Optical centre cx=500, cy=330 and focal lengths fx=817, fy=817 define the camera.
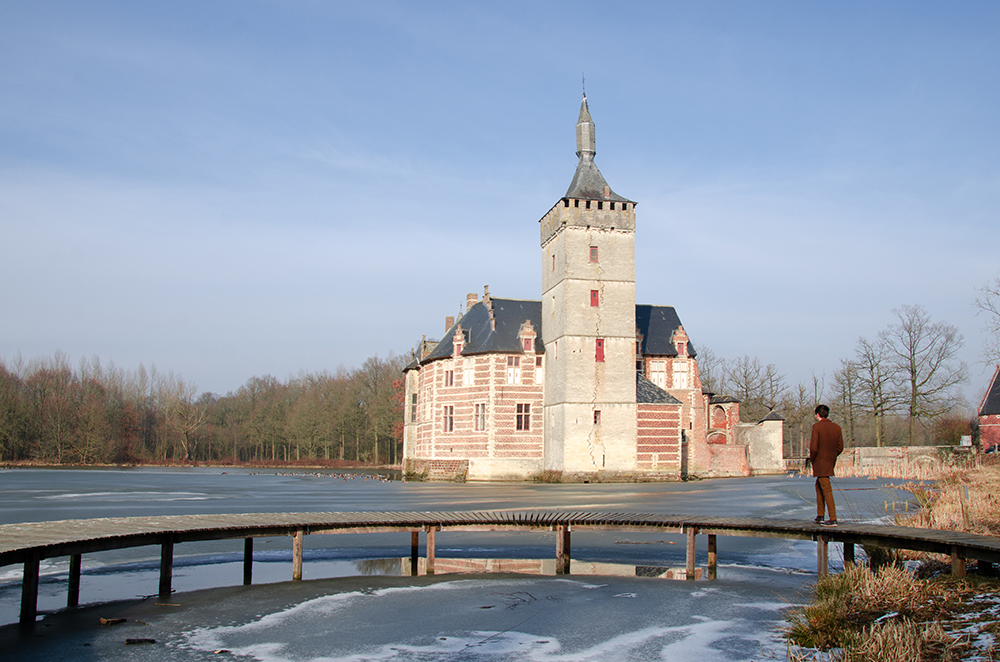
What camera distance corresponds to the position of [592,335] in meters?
40.7

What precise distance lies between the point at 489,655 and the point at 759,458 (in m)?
46.7

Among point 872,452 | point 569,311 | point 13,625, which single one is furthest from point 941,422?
point 13,625

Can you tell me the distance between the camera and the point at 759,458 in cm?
5131

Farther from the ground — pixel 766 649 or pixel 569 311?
pixel 569 311

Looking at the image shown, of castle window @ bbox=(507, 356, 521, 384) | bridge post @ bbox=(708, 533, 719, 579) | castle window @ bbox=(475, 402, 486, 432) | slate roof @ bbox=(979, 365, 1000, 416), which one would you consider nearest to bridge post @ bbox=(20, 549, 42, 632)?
bridge post @ bbox=(708, 533, 719, 579)

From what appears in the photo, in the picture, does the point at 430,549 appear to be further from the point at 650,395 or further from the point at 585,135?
the point at 585,135

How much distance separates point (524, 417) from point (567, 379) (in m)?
3.86

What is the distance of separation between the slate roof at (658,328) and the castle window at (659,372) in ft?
2.14

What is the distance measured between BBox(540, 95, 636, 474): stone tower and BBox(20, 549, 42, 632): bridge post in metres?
31.5

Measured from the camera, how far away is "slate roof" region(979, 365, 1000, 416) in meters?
44.8

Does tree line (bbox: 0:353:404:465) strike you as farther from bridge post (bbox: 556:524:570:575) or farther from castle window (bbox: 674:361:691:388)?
bridge post (bbox: 556:524:570:575)

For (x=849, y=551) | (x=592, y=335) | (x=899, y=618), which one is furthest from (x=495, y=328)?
(x=899, y=618)

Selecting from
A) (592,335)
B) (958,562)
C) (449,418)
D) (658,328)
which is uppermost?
(658,328)

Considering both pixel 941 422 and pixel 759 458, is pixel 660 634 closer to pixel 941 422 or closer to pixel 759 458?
pixel 759 458
